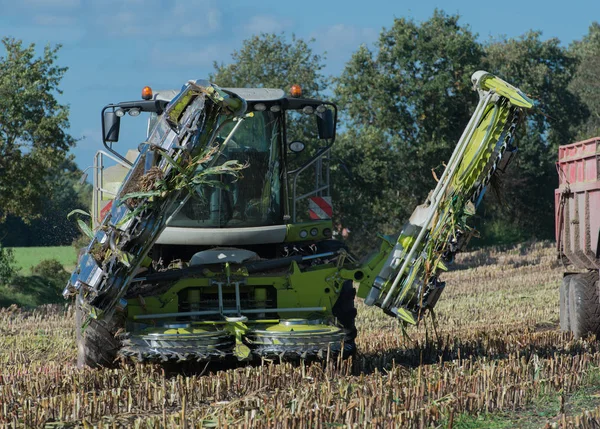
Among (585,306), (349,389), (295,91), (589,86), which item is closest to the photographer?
(349,389)

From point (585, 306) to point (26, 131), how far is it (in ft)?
44.1

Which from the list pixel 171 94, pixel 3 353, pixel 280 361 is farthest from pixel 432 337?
pixel 3 353

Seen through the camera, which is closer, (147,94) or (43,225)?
(147,94)

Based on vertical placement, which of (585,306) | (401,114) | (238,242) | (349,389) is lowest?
(349,389)

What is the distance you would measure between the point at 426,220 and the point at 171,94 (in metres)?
2.87

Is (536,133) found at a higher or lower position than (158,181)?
higher

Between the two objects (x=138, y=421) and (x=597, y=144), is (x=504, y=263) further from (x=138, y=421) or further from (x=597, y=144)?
(x=138, y=421)

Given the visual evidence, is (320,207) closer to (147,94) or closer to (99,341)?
(147,94)

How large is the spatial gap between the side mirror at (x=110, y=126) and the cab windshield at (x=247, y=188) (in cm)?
98

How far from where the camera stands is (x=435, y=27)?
97.9ft

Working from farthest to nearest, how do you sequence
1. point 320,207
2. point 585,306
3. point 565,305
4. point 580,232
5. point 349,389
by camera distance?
point 565,305 → point 580,232 → point 585,306 → point 320,207 → point 349,389

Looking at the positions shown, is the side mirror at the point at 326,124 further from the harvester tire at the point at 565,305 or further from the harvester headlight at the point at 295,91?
the harvester tire at the point at 565,305

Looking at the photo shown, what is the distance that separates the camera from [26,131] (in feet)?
66.1

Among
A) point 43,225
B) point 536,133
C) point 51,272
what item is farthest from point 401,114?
point 43,225
